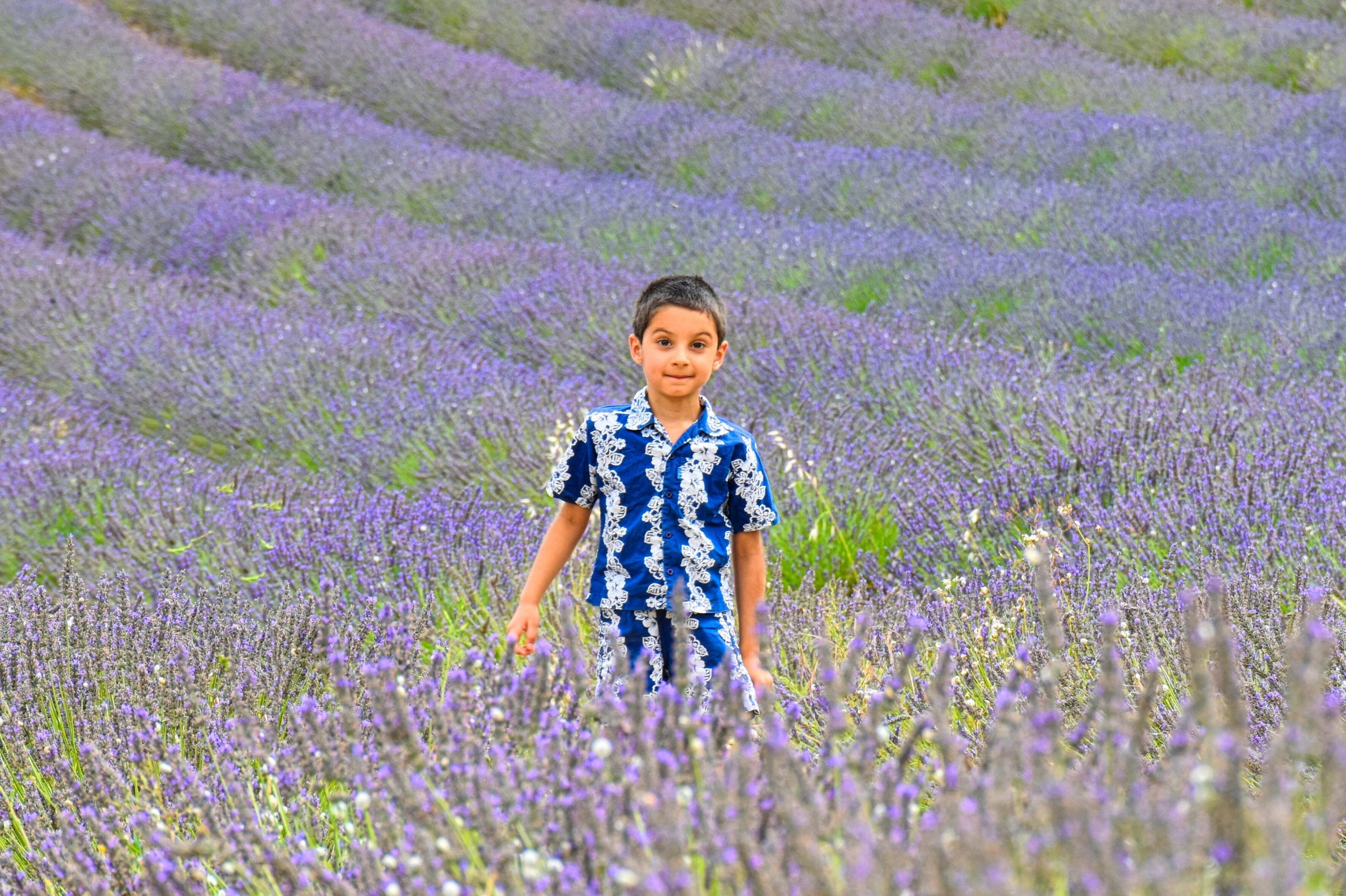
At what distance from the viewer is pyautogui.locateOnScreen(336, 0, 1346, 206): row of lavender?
595cm

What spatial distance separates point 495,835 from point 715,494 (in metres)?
0.88

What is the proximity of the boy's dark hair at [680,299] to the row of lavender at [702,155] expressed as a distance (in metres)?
3.27

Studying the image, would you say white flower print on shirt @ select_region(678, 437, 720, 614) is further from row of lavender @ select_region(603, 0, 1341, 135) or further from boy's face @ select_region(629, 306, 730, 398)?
row of lavender @ select_region(603, 0, 1341, 135)

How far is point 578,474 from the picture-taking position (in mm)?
2078

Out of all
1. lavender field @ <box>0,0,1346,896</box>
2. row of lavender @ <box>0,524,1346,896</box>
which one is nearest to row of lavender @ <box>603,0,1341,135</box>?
lavender field @ <box>0,0,1346,896</box>

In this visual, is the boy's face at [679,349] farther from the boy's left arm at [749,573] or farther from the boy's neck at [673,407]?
the boy's left arm at [749,573]

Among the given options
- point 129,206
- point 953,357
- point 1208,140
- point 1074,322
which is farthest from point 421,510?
point 1208,140

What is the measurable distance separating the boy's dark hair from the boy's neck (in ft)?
0.28

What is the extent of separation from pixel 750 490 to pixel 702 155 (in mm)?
5108

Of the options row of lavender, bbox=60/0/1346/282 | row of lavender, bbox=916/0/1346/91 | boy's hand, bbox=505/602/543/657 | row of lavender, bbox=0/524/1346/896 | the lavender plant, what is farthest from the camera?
row of lavender, bbox=916/0/1346/91

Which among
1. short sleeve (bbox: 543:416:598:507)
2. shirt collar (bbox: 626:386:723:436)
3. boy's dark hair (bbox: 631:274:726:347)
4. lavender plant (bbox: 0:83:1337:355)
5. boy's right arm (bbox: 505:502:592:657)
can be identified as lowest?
boy's right arm (bbox: 505:502:592:657)

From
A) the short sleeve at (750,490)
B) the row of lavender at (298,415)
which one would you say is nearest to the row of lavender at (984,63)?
the row of lavender at (298,415)

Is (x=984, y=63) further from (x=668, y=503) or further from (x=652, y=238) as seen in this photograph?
(x=668, y=503)

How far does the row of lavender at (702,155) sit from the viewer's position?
5078 mm
